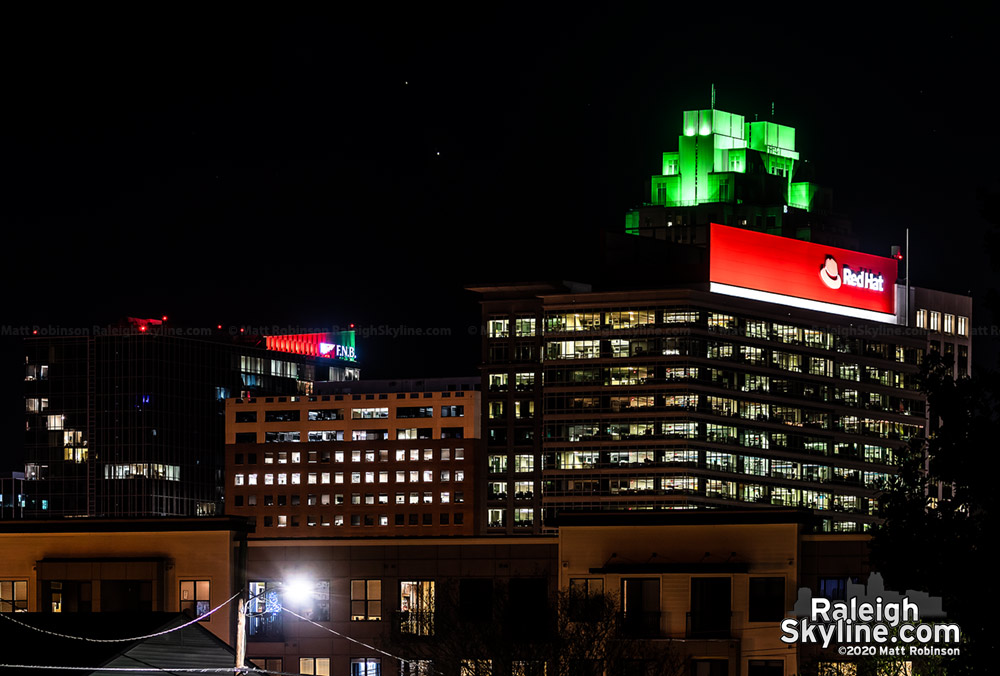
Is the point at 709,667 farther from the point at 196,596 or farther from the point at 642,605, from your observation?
the point at 196,596

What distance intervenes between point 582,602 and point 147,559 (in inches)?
831

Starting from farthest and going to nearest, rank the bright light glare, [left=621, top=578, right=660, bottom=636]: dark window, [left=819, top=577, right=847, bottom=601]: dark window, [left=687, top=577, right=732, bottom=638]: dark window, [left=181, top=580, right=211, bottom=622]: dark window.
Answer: the bright light glare
[left=181, top=580, right=211, bottom=622]: dark window
[left=621, top=578, right=660, bottom=636]: dark window
[left=687, top=577, right=732, bottom=638]: dark window
[left=819, top=577, right=847, bottom=601]: dark window

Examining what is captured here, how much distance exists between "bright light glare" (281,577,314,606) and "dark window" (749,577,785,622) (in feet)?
70.3

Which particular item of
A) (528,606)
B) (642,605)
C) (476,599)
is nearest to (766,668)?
(642,605)

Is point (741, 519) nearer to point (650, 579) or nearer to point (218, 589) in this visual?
point (650, 579)

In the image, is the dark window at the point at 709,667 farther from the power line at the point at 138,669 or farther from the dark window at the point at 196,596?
the power line at the point at 138,669

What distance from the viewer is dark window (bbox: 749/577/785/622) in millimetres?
84625

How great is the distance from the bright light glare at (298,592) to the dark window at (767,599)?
21414mm

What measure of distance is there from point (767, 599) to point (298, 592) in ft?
73.0

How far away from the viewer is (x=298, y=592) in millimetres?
88000

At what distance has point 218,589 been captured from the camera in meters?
87.2

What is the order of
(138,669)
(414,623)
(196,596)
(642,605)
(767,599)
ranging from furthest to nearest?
(414,623), (196,596), (642,605), (767,599), (138,669)

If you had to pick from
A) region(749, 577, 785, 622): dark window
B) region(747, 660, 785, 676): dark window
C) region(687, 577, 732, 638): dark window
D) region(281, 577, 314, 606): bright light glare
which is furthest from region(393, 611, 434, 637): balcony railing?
region(749, 577, 785, 622): dark window

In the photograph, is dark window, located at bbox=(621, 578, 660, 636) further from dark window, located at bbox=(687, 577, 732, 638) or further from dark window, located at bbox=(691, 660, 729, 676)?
dark window, located at bbox=(691, 660, 729, 676)
